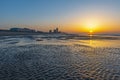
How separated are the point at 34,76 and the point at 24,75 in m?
0.83

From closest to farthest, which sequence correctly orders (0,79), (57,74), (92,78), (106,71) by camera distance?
(0,79), (92,78), (57,74), (106,71)

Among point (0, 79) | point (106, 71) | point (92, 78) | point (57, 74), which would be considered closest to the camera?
point (0, 79)

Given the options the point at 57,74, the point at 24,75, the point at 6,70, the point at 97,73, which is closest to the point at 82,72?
the point at 97,73

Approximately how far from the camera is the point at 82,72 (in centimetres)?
1595

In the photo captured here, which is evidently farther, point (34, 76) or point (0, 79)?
point (34, 76)

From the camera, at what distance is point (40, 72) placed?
15.6 m

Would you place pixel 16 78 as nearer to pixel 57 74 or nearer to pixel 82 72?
pixel 57 74

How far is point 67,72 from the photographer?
15.9 metres

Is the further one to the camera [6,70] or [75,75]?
[6,70]

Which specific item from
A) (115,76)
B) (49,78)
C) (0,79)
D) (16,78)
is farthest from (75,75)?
(0,79)

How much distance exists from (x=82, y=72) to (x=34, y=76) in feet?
13.9

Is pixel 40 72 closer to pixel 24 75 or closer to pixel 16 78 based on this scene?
pixel 24 75

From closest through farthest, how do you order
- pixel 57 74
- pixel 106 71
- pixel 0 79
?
pixel 0 79 < pixel 57 74 < pixel 106 71

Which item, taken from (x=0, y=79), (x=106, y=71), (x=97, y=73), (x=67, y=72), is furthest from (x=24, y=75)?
(x=106, y=71)
